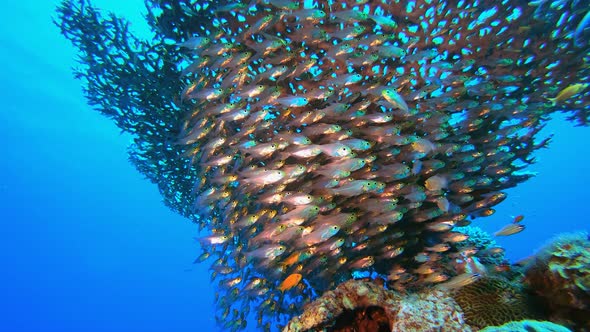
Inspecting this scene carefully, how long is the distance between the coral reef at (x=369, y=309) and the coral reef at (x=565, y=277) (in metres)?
1.08

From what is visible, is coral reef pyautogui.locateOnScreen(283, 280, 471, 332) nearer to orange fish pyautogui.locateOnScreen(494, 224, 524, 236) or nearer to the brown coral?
the brown coral

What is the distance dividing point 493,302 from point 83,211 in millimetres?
93765

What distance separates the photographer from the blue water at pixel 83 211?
36.2 meters

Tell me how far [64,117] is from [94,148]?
13.6 meters

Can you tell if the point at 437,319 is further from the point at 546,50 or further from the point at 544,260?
the point at 546,50

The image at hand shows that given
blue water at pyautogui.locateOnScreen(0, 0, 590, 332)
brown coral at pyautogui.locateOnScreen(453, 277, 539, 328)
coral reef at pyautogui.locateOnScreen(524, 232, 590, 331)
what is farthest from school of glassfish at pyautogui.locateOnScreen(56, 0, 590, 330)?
blue water at pyautogui.locateOnScreen(0, 0, 590, 332)

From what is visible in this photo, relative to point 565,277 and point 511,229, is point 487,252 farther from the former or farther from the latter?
point 565,277

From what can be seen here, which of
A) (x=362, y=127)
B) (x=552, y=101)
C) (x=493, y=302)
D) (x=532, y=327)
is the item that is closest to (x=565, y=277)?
(x=493, y=302)

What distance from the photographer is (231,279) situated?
6.64 m

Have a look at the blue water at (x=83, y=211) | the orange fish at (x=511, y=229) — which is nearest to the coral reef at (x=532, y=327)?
the orange fish at (x=511, y=229)

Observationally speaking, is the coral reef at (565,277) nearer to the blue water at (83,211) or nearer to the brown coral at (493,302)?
the brown coral at (493,302)

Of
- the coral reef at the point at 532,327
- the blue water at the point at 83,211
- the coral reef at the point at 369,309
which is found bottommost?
the coral reef at the point at 532,327

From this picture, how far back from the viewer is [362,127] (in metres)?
5.21

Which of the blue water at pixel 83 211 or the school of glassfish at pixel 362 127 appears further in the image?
the blue water at pixel 83 211
